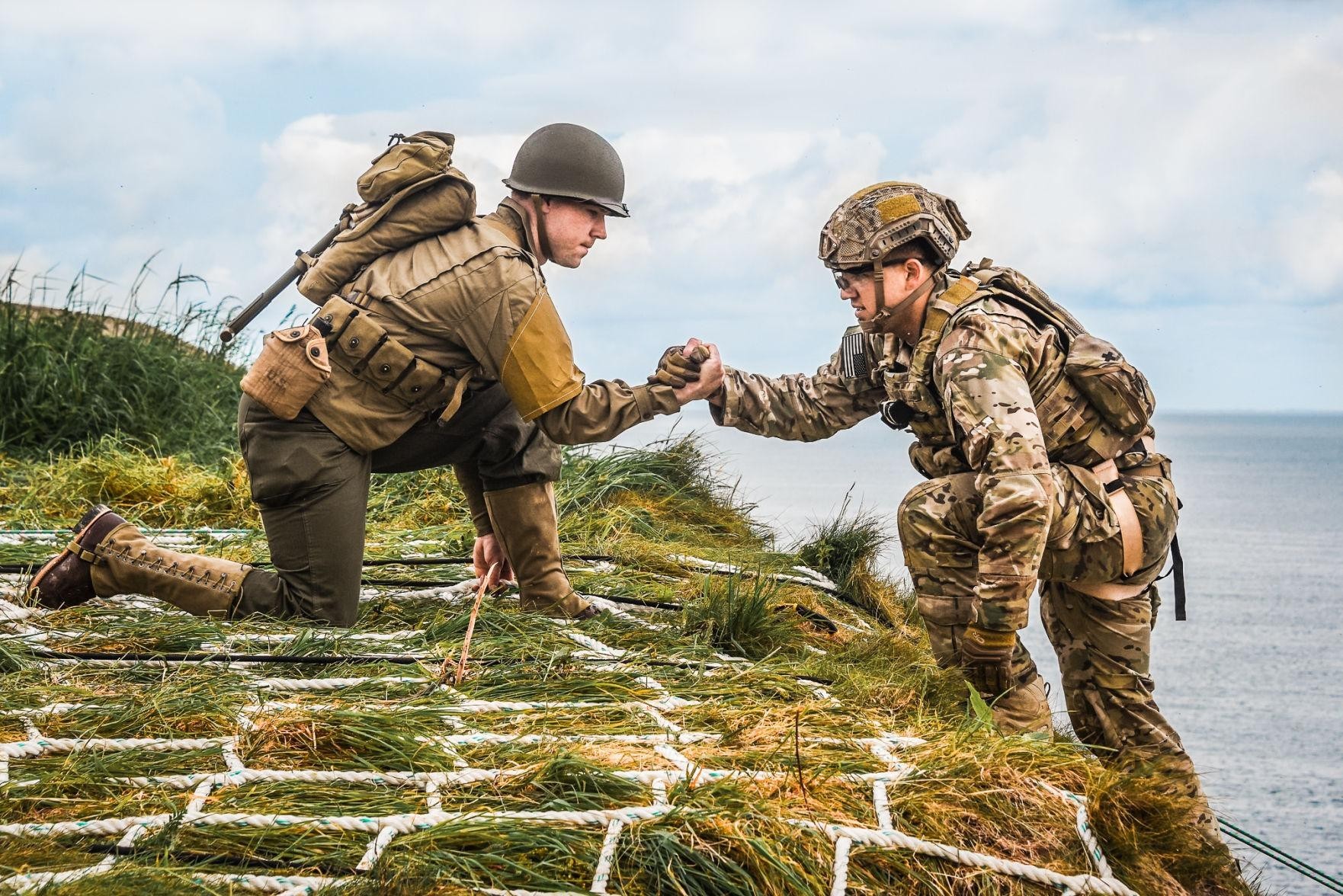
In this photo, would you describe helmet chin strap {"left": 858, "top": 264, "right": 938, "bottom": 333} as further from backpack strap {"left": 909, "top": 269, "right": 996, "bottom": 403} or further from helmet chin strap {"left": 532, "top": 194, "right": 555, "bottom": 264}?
helmet chin strap {"left": 532, "top": 194, "right": 555, "bottom": 264}

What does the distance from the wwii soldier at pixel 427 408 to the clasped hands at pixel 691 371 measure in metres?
0.02

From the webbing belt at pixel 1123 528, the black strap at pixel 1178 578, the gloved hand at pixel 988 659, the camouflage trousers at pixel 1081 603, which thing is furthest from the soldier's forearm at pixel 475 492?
the black strap at pixel 1178 578

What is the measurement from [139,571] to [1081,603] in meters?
3.16

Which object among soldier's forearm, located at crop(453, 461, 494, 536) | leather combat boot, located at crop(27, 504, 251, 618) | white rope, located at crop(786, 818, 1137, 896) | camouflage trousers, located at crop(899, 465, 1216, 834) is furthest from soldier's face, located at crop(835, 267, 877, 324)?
leather combat boot, located at crop(27, 504, 251, 618)

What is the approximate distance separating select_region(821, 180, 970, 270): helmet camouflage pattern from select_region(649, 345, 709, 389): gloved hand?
0.67 meters

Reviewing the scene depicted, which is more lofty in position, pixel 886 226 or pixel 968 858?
pixel 886 226

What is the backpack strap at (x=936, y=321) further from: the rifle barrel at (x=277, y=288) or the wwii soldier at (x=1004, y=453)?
the rifle barrel at (x=277, y=288)

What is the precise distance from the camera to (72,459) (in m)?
8.06

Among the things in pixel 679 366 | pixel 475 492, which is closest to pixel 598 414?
pixel 679 366

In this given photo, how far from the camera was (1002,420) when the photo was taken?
149 inches

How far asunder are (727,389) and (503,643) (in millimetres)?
1300

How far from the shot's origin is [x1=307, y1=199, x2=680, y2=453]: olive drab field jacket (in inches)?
164

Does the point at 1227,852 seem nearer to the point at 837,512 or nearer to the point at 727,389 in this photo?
the point at 727,389

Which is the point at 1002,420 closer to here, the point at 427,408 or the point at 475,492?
the point at 427,408
